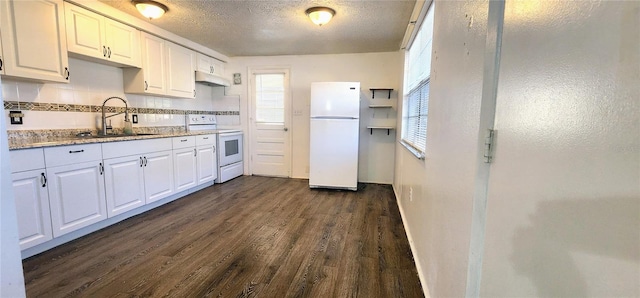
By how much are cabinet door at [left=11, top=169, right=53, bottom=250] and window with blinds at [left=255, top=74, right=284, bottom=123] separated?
318 cm

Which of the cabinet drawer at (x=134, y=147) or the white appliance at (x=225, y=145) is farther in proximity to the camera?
the white appliance at (x=225, y=145)

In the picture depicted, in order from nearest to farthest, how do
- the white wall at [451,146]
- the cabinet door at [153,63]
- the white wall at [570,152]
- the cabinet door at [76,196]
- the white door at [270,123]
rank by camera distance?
the white wall at [570,152], the white wall at [451,146], the cabinet door at [76,196], the cabinet door at [153,63], the white door at [270,123]

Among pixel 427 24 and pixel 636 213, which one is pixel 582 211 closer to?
pixel 636 213

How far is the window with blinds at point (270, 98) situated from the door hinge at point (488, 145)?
4.21 metres

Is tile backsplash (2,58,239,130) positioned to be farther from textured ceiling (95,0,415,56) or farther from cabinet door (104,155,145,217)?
textured ceiling (95,0,415,56)

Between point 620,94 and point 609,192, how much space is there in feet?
0.48

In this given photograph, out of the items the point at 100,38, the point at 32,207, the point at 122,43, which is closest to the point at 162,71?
the point at 122,43

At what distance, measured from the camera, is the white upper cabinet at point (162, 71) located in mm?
3254

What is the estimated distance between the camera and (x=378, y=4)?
8.61ft

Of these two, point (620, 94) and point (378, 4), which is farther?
point (378, 4)

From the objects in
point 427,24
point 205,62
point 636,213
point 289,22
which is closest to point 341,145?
point 289,22

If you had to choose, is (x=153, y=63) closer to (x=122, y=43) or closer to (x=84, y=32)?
(x=122, y=43)

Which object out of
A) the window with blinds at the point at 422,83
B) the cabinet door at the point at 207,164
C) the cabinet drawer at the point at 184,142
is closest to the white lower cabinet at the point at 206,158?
the cabinet door at the point at 207,164

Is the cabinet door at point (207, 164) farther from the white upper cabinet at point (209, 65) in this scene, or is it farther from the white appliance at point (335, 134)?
the white appliance at point (335, 134)
